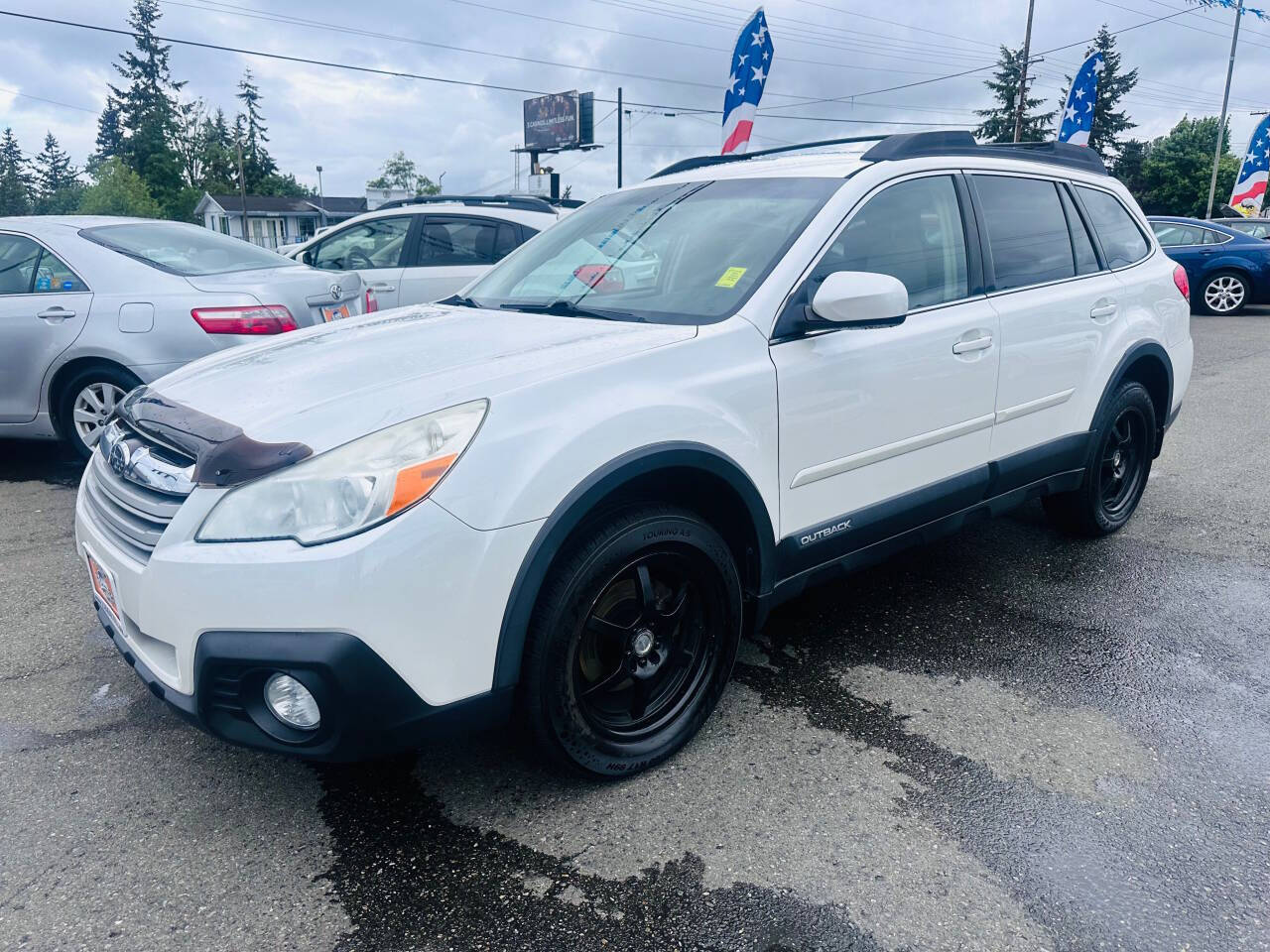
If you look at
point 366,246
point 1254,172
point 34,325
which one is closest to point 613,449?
point 34,325

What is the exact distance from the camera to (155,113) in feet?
253

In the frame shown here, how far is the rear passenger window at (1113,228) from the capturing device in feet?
13.5

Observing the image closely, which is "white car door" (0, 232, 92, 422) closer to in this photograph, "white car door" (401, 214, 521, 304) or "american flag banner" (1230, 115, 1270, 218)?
"white car door" (401, 214, 521, 304)

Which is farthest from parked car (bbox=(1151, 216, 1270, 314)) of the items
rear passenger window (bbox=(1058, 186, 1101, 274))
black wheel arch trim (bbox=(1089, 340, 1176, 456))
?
rear passenger window (bbox=(1058, 186, 1101, 274))

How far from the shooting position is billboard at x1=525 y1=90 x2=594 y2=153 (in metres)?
46.4

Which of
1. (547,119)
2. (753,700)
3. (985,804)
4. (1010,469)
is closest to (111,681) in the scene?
(753,700)

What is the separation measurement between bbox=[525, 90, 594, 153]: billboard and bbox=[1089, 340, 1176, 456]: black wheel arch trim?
44625 millimetres

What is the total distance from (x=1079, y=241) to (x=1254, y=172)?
82.5ft

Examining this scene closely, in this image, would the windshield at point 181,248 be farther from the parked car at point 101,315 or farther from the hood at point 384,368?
the hood at point 384,368

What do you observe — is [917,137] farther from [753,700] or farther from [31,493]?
[31,493]

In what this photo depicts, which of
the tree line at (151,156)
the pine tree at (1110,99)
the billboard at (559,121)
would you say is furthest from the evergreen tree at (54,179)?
the pine tree at (1110,99)

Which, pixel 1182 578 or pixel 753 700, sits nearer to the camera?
pixel 753 700

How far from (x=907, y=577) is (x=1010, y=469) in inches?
28.4

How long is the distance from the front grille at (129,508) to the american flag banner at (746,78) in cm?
817
